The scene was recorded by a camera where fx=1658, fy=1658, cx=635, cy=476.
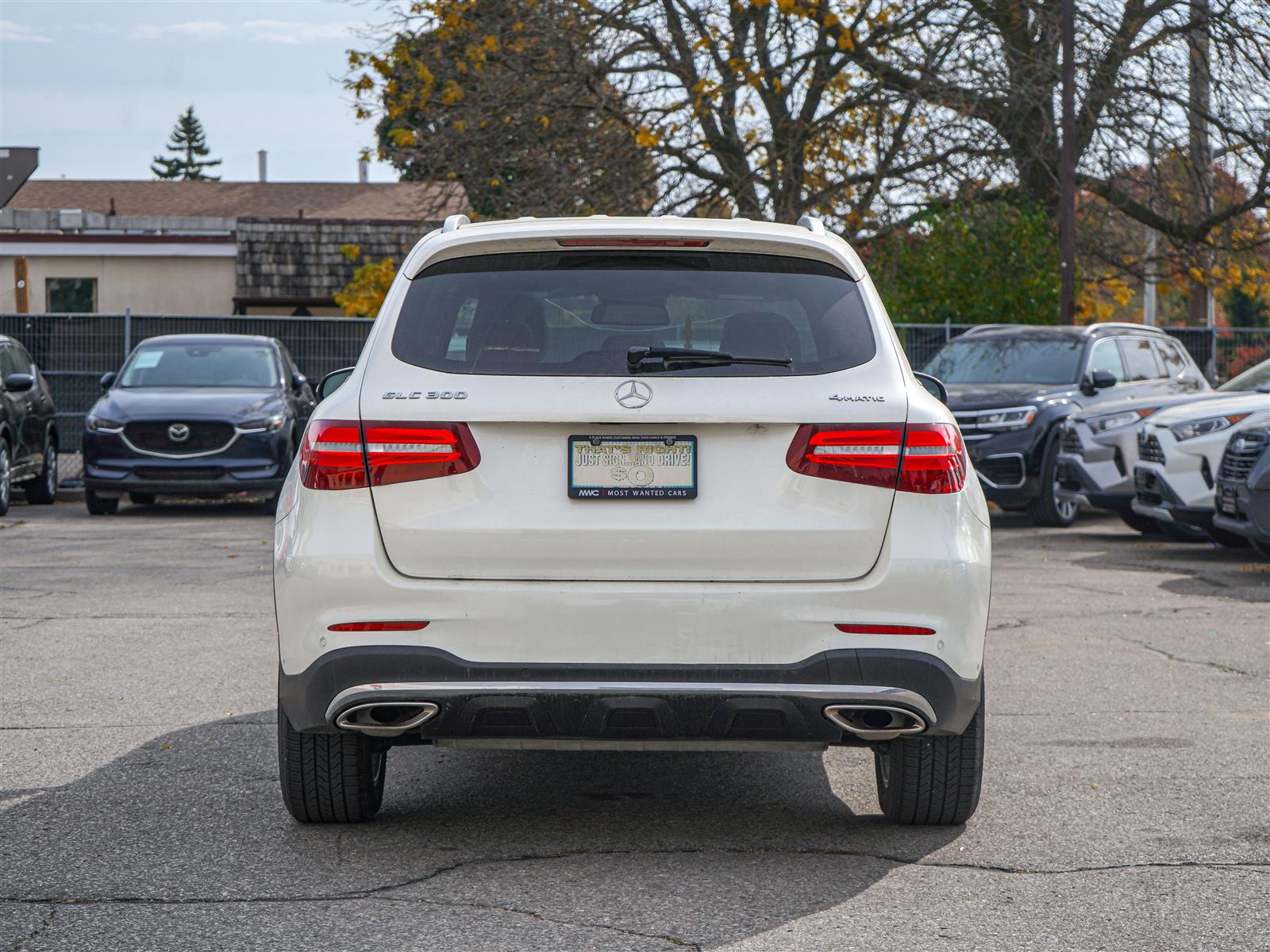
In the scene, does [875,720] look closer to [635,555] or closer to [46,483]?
[635,555]

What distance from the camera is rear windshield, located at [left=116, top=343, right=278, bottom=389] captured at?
1717 centimetres

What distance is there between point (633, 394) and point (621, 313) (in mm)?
325

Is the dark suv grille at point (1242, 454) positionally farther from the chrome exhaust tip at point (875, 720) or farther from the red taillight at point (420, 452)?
the red taillight at point (420, 452)

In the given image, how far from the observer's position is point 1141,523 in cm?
1506

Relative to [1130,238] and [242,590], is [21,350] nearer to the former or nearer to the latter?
[242,590]

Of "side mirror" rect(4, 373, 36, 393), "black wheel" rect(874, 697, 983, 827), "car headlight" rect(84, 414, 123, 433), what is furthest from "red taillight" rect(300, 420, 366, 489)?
"side mirror" rect(4, 373, 36, 393)

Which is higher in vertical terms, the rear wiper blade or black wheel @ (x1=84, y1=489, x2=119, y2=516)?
the rear wiper blade

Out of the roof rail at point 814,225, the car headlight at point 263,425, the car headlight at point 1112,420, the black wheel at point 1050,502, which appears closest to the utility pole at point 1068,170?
the black wheel at point 1050,502

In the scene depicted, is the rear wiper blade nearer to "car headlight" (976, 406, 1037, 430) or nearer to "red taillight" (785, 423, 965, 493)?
"red taillight" (785, 423, 965, 493)

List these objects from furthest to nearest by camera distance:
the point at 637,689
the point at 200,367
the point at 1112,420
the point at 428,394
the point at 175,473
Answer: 1. the point at 200,367
2. the point at 175,473
3. the point at 1112,420
4. the point at 428,394
5. the point at 637,689

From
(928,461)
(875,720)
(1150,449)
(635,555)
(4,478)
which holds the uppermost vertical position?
(928,461)

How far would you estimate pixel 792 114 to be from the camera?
2264cm

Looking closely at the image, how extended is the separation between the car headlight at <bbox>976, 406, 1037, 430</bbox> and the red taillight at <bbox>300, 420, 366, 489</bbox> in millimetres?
12022

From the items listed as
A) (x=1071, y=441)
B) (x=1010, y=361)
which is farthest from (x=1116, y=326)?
(x=1071, y=441)
